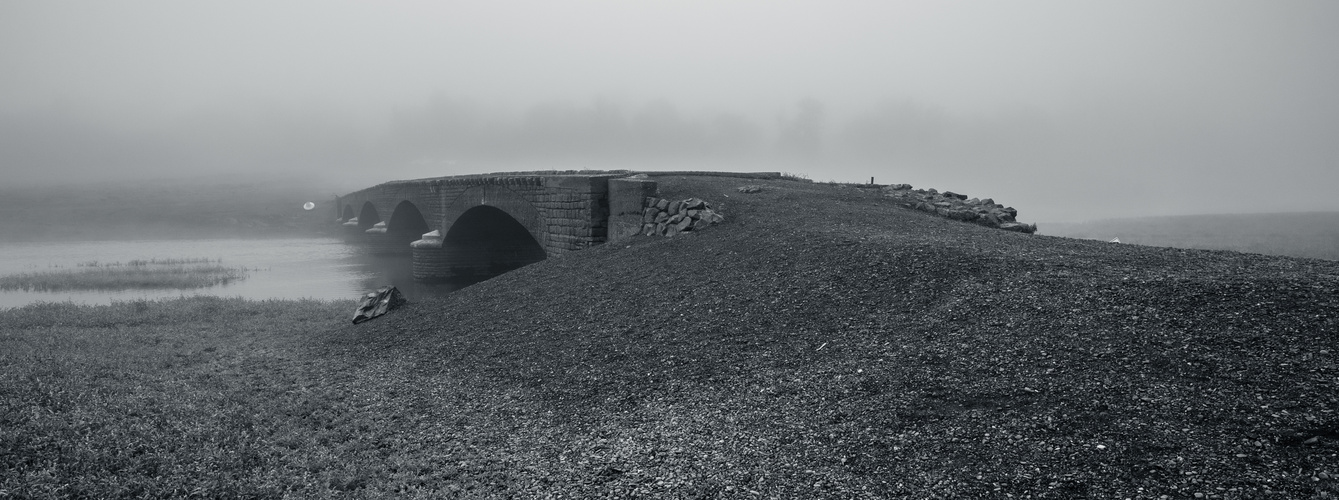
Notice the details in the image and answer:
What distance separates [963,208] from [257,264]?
1627 inches

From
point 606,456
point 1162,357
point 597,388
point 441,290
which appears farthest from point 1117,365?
point 441,290

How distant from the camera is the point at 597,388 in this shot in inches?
375

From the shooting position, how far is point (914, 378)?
311 inches

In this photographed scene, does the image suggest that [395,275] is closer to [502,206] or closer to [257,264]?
[257,264]

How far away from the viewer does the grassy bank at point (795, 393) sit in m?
6.13

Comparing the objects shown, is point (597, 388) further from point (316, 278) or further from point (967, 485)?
point (316, 278)

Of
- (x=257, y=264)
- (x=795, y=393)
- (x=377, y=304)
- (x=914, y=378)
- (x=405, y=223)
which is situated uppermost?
(x=405, y=223)

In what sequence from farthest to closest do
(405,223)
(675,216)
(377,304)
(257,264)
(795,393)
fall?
(405,223)
(257,264)
(675,216)
(377,304)
(795,393)

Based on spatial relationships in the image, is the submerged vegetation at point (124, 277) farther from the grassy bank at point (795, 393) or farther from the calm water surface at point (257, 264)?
the grassy bank at point (795, 393)

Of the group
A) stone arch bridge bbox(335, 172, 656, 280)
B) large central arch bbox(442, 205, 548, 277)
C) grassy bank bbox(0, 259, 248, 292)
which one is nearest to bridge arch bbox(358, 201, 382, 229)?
stone arch bridge bbox(335, 172, 656, 280)

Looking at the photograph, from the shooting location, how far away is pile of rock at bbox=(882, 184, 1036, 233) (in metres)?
18.1

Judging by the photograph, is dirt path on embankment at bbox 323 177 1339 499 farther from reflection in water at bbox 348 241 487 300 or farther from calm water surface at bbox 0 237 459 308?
calm water surface at bbox 0 237 459 308

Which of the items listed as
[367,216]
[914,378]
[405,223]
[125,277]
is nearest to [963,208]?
[914,378]

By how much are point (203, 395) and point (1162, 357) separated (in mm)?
11944
